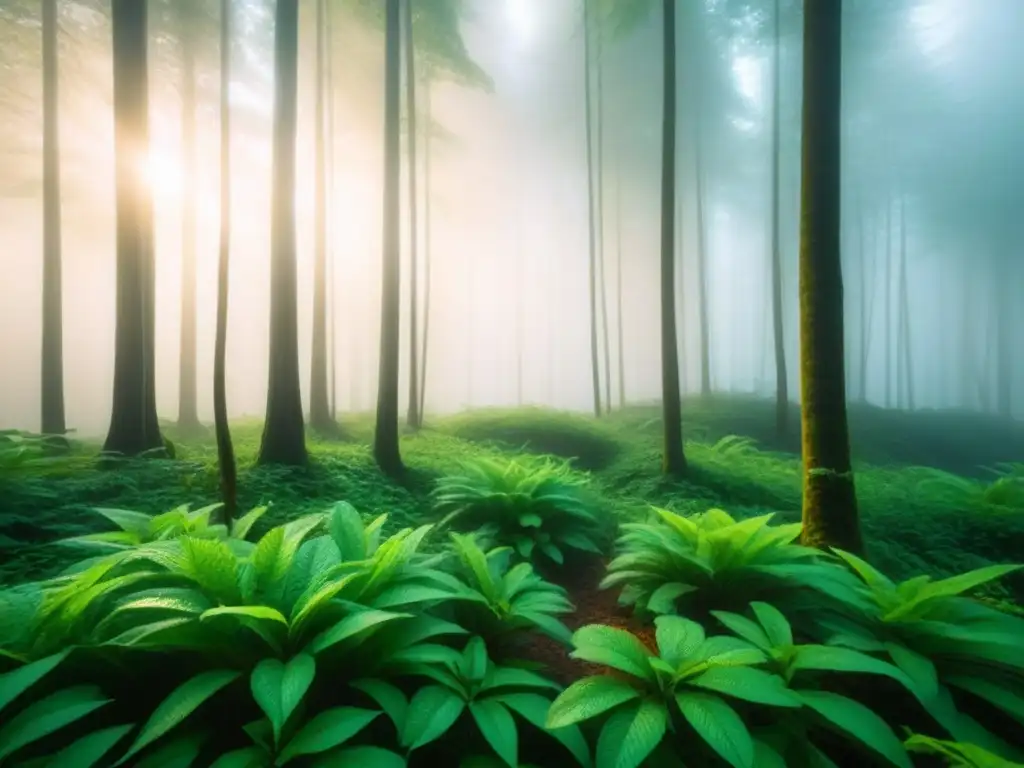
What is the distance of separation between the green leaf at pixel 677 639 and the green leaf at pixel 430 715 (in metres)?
1.06

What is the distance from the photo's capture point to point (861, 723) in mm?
2061

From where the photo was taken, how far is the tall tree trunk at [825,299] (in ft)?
14.2

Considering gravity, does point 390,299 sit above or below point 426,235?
below

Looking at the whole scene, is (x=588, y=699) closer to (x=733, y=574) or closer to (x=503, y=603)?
(x=503, y=603)

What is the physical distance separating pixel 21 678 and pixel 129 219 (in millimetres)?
7520

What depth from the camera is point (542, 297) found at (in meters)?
49.4

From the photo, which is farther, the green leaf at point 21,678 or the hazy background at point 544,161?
the hazy background at point 544,161

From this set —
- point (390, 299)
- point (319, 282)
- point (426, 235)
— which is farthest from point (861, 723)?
point (426, 235)

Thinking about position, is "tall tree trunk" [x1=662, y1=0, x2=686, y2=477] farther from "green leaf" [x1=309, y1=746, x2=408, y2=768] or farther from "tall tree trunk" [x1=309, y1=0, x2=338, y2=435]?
"tall tree trunk" [x1=309, y1=0, x2=338, y2=435]

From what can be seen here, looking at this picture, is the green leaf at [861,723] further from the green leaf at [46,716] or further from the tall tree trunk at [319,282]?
the tall tree trunk at [319,282]

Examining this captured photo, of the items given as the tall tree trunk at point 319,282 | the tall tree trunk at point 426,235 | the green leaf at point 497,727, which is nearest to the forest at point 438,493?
the green leaf at point 497,727

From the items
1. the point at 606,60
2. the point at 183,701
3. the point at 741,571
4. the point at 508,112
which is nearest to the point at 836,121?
the point at 741,571

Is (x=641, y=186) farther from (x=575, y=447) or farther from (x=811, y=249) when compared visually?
(x=811, y=249)

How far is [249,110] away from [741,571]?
18.9 m
